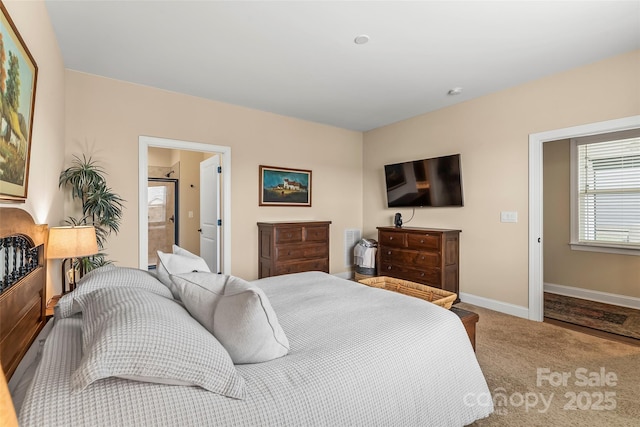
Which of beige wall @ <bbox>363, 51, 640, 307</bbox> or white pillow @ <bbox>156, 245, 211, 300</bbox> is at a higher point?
beige wall @ <bbox>363, 51, 640, 307</bbox>

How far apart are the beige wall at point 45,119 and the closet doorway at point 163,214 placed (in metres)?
3.42

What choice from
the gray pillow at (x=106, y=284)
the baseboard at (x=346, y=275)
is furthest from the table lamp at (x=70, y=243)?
the baseboard at (x=346, y=275)

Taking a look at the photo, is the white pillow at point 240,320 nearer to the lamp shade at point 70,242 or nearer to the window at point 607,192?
the lamp shade at point 70,242

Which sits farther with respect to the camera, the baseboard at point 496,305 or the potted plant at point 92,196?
the baseboard at point 496,305

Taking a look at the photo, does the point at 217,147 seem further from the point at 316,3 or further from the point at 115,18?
the point at 316,3

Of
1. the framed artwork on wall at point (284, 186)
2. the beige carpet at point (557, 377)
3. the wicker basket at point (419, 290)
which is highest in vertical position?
the framed artwork on wall at point (284, 186)

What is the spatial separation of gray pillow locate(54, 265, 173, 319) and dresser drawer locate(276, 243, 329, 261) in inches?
91.1

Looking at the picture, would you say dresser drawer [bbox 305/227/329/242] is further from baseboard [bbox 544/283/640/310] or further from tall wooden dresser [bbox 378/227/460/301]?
baseboard [bbox 544/283/640/310]

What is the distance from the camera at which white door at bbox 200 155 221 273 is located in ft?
13.6

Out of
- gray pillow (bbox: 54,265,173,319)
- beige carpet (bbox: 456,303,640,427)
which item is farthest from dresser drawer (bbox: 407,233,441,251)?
gray pillow (bbox: 54,265,173,319)

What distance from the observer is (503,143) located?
3.57m

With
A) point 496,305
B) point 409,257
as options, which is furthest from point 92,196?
point 496,305

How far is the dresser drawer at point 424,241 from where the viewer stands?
3797 mm

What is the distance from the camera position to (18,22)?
60.4 inches
